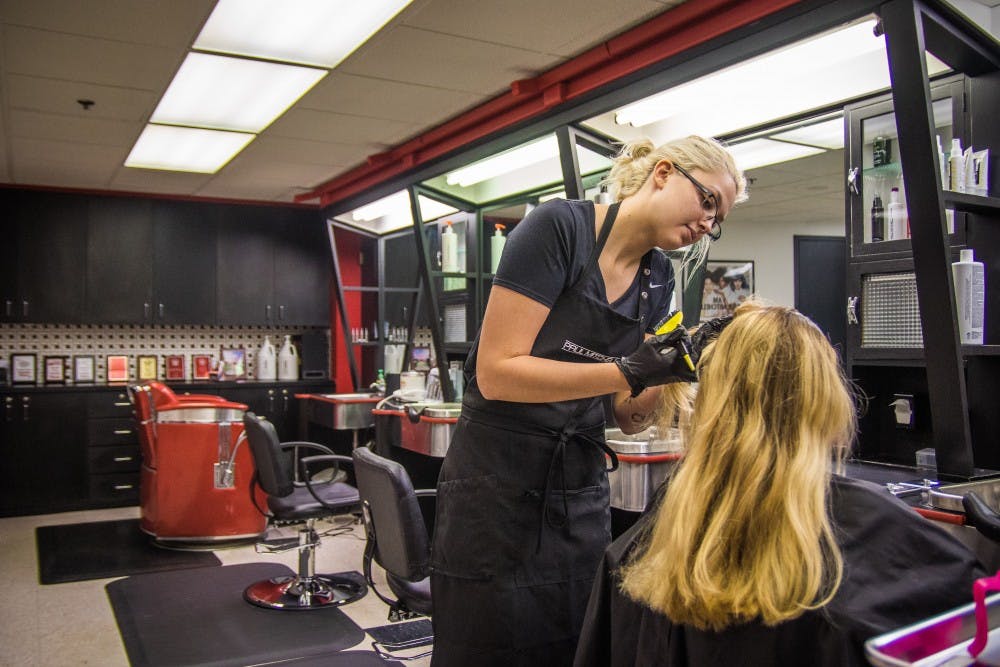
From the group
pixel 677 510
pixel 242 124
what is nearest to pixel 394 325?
pixel 242 124

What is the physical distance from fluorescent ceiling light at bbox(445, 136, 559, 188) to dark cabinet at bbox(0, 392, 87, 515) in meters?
3.43

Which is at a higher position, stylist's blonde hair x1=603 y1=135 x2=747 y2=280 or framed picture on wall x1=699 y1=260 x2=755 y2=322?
framed picture on wall x1=699 y1=260 x2=755 y2=322

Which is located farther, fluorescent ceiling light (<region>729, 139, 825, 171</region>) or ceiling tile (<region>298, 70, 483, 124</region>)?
fluorescent ceiling light (<region>729, 139, 825, 171</region>)

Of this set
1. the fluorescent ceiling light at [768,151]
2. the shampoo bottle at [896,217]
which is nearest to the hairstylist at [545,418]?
the shampoo bottle at [896,217]

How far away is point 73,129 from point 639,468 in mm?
3812

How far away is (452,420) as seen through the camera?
410 centimetres

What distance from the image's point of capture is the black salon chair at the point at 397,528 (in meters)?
2.37

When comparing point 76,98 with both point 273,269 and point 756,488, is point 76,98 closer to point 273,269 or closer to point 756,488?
point 273,269

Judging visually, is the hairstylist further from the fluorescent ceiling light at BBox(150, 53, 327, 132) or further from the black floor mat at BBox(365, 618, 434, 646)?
the fluorescent ceiling light at BBox(150, 53, 327, 132)

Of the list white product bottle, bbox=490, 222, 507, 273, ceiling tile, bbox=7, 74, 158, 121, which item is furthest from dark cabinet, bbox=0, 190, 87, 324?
white product bottle, bbox=490, 222, 507, 273

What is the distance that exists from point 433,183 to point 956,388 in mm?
3476

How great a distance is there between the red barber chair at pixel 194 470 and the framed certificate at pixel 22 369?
1.75 m

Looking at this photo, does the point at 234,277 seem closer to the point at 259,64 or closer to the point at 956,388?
the point at 259,64

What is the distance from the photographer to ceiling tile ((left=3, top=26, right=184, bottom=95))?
134 inches
